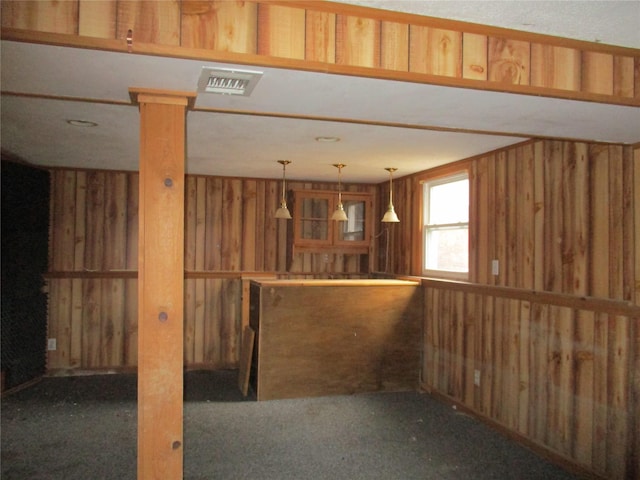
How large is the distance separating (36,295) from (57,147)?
5.76 feet

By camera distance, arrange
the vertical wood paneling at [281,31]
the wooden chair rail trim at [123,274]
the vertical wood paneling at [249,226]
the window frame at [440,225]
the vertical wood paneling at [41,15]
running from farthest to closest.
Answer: the vertical wood paneling at [249,226] < the wooden chair rail trim at [123,274] < the window frame at [440,225] < the vertical wood paneling at [281,31] < the vertical wood paneling at [41,15]

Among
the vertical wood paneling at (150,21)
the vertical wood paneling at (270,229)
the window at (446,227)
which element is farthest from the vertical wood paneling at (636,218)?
the vertical wood paneling at (270,229)

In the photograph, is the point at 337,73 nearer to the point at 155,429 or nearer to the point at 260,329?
the point at 155,429

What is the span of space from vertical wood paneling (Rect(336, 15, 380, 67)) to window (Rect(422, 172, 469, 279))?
111 inches

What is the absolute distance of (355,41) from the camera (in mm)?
1878

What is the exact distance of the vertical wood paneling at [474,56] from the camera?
200cm

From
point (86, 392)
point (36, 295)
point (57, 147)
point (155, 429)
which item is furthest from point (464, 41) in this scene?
point (36, 295)

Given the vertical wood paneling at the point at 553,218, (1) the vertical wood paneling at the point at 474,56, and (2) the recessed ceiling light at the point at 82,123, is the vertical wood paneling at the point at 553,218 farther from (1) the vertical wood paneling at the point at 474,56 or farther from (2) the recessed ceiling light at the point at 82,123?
(2) the recessed ceiling light at the point at 82,123

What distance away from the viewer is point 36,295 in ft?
16.5

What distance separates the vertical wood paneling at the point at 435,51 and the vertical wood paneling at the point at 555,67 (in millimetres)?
348

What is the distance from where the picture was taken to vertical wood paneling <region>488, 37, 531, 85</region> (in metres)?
2.03

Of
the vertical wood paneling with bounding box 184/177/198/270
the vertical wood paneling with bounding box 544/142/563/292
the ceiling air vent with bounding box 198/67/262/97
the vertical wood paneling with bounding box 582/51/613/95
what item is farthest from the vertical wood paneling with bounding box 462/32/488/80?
the vertical wood paneling with bounding box 184/177/198/270

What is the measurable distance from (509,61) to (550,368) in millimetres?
2207

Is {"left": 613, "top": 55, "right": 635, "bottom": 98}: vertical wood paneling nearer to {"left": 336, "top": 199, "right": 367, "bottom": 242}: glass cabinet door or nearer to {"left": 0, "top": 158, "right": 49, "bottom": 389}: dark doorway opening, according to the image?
{"left": 336, "top": 199, "right": 367, "bottom": 242}: glass cabinet door
